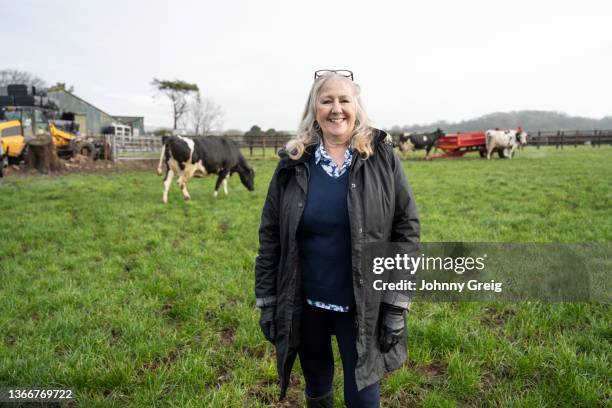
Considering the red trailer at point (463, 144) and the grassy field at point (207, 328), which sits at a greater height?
the red trailer at point (463, 144)

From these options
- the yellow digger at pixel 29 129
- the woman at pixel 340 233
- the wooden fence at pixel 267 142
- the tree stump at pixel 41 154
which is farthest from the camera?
the wooden fence at pixel 267 142

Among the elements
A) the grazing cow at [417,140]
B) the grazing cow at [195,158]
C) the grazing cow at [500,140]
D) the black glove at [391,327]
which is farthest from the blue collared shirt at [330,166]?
the grazing cow at [417,140]

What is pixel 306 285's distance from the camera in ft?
6.27

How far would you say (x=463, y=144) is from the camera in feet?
64.9

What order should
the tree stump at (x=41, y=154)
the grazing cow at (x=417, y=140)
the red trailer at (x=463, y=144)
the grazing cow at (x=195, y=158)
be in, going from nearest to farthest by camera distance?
1. the grazing cow at (x=195, y=158)
2. the tree stump at (x=41, y=154)
3. the red trailer at (x=463, y=144)
4. the grazing cow at (x=417, y=140)

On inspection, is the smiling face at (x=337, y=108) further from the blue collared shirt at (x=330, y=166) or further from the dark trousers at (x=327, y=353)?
the dark trousers at (x=327, y=353)

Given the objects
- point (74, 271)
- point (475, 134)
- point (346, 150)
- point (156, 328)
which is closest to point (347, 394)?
point (346, 150)

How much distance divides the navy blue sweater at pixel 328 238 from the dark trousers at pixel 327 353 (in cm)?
12

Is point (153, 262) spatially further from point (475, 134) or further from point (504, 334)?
point (475, 134)

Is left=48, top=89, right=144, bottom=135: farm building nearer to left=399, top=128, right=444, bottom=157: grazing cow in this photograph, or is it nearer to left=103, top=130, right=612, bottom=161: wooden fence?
left=103, top=130, right=612, bottom=161: wooden fence

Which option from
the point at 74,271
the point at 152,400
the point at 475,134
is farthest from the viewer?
the point at 475,134

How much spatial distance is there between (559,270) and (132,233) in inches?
233

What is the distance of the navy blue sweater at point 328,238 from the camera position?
5.89 feet

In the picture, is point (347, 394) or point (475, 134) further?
point (475, 134)
